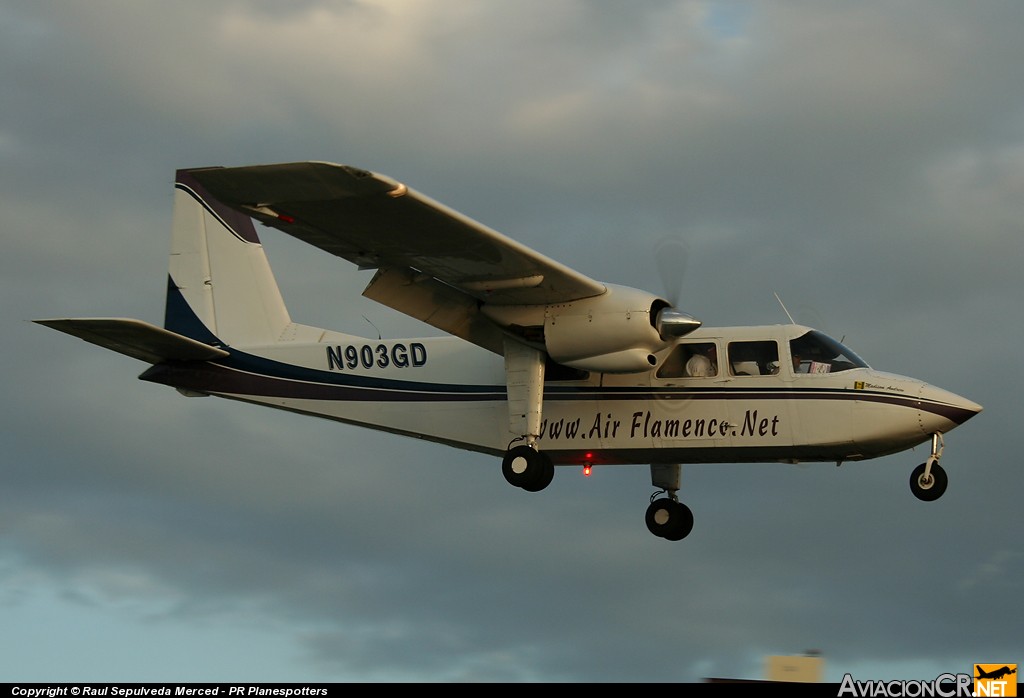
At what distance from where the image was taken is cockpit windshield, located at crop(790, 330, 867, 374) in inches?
808

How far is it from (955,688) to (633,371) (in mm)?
7463

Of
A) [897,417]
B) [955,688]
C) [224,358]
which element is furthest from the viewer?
[224,358]

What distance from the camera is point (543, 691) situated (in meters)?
13.9

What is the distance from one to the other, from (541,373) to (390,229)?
363cm

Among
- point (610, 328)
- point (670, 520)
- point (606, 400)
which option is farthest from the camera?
point (670, 520)

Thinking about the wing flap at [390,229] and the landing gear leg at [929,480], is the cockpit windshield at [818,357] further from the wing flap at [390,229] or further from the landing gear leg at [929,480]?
the wing flap at [390,229]

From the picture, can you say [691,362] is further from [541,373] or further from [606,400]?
[541,373]

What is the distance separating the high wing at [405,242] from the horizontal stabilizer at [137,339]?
3624 millimetres

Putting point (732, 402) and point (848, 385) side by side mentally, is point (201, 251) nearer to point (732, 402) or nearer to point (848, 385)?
point (732, 402)

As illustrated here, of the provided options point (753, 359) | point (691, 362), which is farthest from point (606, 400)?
point (753, 359)

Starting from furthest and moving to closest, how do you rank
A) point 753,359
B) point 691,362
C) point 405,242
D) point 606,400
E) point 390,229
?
1. point 606,400
2. point 691,362
3. point 753,359
4. point 405,242
5. point 390,229

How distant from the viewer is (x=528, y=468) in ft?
67.4

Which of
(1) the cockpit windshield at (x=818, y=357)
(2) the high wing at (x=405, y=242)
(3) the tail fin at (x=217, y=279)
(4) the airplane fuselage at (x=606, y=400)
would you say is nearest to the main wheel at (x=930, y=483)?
(4) the airplane fuselage at (x=606, y=400)

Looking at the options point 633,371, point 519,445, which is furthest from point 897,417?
point 519,445
